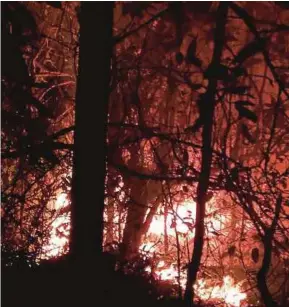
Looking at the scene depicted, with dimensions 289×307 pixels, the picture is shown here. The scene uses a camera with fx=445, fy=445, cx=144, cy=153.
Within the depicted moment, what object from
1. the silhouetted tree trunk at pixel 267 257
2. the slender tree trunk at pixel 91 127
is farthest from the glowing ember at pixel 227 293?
the slender tree trunk at pixel 91 127

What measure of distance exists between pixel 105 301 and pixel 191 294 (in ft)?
1.97

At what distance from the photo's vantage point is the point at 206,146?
2908 millimetres

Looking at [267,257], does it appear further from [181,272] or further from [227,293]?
[227,293]

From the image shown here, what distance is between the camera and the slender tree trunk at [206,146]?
106 inches

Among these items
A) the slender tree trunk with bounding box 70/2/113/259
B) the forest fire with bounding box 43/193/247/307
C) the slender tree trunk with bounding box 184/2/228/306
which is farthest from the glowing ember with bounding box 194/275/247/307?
the slender tree trunk with bounding box 70/2/113/259

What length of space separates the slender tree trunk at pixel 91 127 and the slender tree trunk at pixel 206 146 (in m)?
0.63

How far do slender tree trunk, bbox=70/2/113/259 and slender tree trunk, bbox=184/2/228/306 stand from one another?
0.63 m

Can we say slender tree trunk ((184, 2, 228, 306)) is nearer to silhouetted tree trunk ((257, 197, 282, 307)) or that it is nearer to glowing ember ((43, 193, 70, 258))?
Answer: silhouetted tree trunk ((257, 197, 282, 307))

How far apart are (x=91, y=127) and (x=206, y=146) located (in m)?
0.79

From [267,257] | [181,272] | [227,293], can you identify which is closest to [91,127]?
[267,257]

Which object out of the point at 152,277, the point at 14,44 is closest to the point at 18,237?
the point at 152,277

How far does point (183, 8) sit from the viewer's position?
2553mm

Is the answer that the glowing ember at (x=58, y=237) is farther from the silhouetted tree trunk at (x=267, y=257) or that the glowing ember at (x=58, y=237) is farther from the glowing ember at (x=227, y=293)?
the silhouetted tree trunk at (x=267, y=257)

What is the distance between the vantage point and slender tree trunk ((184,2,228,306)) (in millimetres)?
2693
